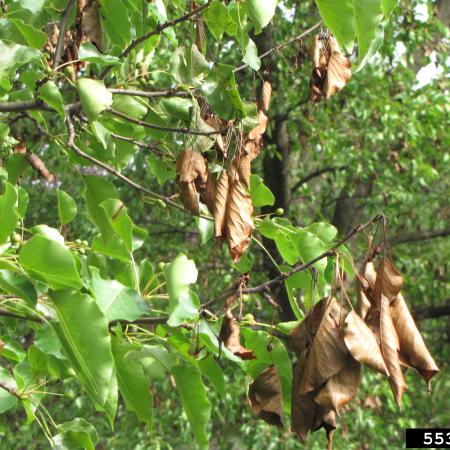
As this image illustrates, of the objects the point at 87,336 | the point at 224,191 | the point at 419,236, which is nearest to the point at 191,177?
the point at 224,191

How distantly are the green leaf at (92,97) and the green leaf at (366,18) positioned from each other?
0.41 m

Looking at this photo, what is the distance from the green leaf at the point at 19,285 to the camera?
42.7 inches

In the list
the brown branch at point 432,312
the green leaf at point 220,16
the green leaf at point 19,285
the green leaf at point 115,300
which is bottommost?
the brown branch at point 432,312

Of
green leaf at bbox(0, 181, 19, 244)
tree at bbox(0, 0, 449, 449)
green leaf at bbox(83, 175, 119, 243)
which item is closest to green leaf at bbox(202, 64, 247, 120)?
tree at bbox(0, 0, 449, 449)

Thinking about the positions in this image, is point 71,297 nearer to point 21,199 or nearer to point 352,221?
point 21,199

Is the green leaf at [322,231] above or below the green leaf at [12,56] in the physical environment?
below

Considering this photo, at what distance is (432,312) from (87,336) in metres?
4.87

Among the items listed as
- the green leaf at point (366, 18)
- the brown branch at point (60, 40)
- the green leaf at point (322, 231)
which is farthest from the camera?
the green leaf at point (322, 231)

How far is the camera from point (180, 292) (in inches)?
48.6

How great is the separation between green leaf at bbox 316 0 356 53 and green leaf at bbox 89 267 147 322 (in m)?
0.50

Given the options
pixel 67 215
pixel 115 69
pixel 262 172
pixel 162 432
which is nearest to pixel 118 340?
pixel 67 215

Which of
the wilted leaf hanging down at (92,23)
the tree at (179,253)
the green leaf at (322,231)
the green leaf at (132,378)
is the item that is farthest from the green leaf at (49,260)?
the wilted leaf hanging down at (92,23)

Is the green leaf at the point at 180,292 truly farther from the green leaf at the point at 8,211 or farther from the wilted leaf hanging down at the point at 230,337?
the green leaf at the point at 8,211

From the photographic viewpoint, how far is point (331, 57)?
1.68m
